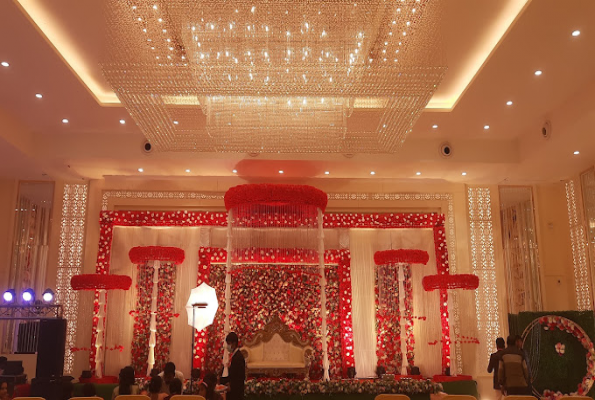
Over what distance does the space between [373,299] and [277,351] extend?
2.12 m

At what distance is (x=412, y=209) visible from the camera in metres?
11.6

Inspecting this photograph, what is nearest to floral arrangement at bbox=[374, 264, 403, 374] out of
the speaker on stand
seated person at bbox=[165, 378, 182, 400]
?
the speaker on stand

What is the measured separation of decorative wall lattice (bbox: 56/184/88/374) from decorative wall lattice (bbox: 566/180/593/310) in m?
9.56

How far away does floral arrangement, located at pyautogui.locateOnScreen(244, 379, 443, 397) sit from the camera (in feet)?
23.4

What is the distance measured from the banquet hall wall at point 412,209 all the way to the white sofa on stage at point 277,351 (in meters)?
2.57

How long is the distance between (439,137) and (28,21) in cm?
686

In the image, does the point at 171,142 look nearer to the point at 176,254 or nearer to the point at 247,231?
the point at 247,231

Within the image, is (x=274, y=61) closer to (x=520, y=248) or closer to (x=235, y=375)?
(x=235, y=375)

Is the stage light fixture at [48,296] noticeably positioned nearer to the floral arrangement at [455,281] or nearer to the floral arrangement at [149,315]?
the floral arrangement at [149,315]

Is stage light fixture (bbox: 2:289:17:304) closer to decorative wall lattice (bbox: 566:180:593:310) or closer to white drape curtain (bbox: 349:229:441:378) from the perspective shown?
white drape curtain (bbox: 349:229:441:378)

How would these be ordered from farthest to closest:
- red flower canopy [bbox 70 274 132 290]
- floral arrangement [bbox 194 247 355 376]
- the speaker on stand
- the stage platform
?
floral arrangement [bbox 194 247 355 376], red flower canopy [bbox 70 274 132 290], the speaker on stand, the stage platform

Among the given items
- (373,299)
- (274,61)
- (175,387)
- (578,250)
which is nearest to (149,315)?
(373,299)

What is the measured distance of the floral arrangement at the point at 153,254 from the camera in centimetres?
1002

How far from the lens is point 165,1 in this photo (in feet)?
16.2
